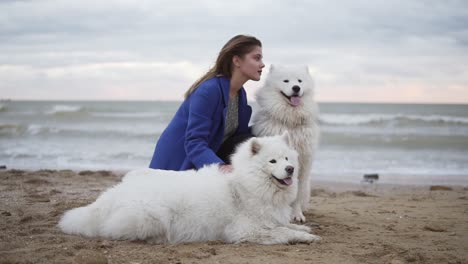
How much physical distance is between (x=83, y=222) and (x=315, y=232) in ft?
6.42

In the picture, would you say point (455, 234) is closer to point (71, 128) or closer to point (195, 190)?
point (195, 190)

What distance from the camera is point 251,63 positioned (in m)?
4.56

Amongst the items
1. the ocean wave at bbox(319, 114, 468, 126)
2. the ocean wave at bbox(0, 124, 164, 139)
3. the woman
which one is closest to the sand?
the woman

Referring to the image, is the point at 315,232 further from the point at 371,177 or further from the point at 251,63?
the point at 371,177

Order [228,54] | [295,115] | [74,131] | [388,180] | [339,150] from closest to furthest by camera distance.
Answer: [228,54] < [295,115] < [388,180] < [339,150] < [74,131]

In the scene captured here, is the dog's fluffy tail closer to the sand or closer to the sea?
the sand

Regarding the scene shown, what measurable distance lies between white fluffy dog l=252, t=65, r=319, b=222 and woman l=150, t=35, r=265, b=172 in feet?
0.80

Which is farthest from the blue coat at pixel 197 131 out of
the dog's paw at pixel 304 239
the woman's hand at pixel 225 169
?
the dog's paw at pixel 304 239

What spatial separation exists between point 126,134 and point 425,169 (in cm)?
1091

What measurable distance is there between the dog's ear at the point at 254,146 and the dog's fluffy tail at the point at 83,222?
1.29 meters

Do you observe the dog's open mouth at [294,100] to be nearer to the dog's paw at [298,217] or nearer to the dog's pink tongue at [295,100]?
the dog's pink tongue at [295,100]

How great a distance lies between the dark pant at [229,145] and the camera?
4805 millimetres

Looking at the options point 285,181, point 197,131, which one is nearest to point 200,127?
point 197,131

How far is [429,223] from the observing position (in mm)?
4727
